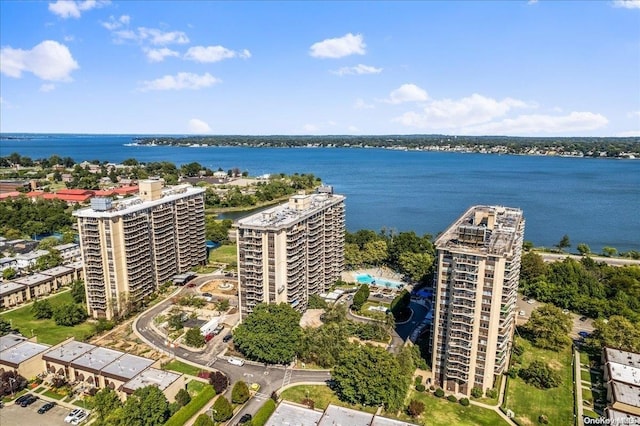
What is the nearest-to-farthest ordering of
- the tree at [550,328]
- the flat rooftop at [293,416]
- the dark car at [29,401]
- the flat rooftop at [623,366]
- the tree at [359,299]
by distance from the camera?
the flat rooftop at [293,416] → the dark car at [29,401] → the flat rooftop at [623,366] → the tree at [550,328] → the tree at [359,299]

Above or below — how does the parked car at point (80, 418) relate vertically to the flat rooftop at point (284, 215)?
below

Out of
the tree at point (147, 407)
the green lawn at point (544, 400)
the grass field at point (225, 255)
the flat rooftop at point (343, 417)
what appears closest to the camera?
the flat rooftop at point (343, 417)

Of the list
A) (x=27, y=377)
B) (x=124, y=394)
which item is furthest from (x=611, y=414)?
(x=27, y=377)

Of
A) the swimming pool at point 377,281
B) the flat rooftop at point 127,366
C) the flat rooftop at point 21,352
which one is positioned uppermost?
the flat rooftop at point 21,352

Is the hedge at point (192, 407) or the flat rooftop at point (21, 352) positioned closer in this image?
the hedge at point (192, 407)

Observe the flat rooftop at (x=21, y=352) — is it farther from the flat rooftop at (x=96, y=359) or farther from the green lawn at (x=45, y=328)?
the flat rooftop at (x=96, y=359)

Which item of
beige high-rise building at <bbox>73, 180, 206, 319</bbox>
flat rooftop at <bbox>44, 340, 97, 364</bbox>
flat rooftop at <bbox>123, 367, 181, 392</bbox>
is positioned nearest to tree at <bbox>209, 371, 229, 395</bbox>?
flat rooftop at <bbox>123, 367, 181, 392</bbox>

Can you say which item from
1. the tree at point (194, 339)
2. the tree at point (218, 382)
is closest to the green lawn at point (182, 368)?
the tree at point (194, 339)

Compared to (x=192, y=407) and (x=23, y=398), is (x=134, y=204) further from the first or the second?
(x=192, y=407)
